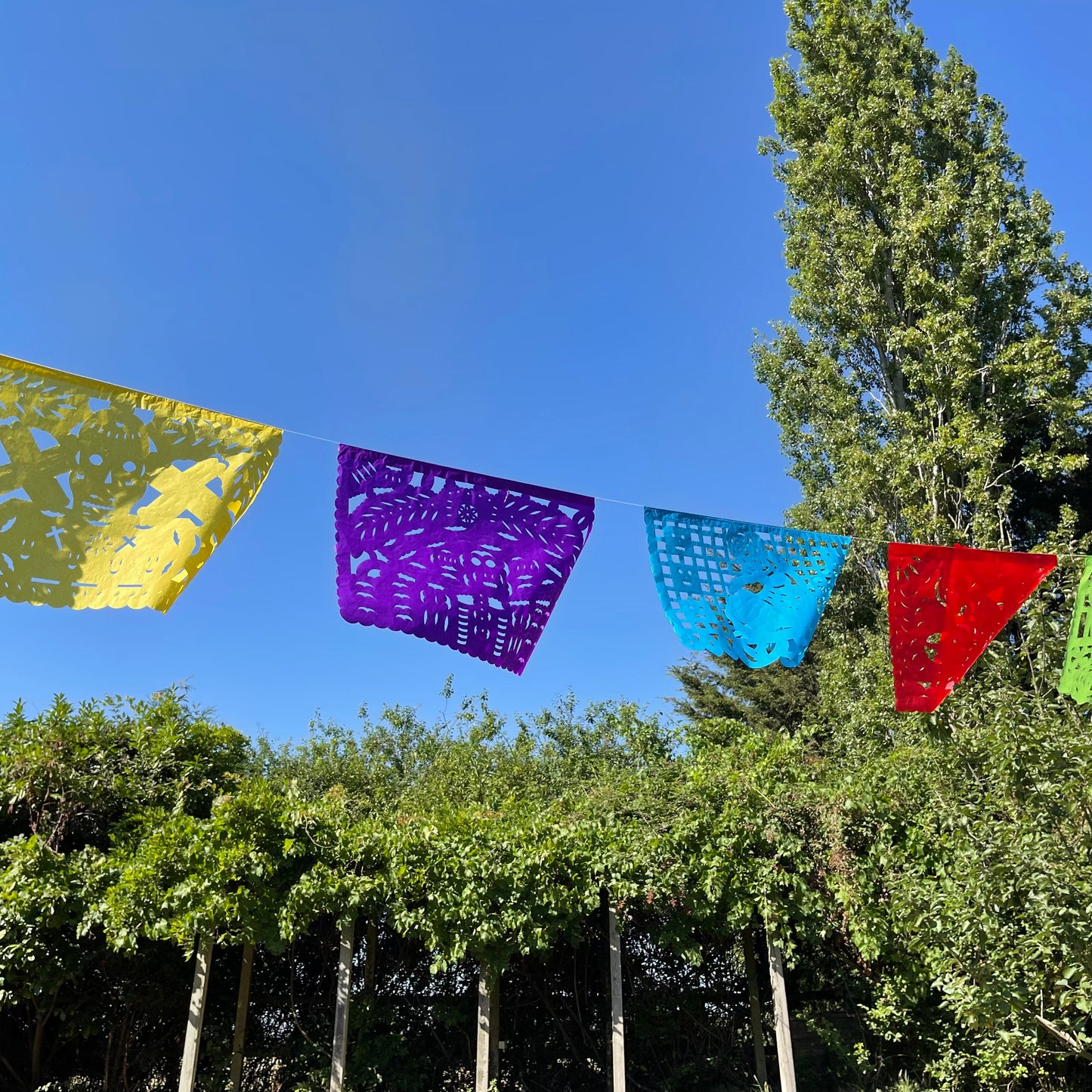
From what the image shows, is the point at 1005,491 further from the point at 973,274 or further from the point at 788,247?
the point at 788,247

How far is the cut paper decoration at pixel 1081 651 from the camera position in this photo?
358 cm

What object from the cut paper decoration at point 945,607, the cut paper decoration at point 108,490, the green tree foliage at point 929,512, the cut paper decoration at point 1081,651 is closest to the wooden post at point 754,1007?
the green tree foliage at point 929,512

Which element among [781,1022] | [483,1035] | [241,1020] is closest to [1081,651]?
[781,1022]

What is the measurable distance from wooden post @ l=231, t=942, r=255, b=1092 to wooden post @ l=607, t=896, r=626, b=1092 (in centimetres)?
229

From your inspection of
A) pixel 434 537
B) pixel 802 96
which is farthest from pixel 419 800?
pixel 802 96

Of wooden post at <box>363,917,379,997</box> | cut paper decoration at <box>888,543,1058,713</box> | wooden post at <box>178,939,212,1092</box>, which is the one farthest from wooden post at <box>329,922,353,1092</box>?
cut paper decoration at <box>888,543,1058,713</box>

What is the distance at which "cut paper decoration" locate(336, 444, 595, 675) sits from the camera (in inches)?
126

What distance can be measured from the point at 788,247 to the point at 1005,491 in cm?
442

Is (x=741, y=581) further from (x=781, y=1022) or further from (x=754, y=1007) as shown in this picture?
(x=754, y=1007)

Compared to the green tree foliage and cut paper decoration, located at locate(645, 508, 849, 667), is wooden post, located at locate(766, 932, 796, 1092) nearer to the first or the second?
the green tree foliage

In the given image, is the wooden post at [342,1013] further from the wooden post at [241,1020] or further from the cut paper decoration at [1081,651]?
the cut paper decoration at [1081,651]

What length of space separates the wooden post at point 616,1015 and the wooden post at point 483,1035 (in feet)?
2.48

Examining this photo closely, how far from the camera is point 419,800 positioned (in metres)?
6.83

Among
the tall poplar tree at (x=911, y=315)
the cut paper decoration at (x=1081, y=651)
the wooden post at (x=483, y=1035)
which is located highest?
the tall poplar tree at (x=911, y=315)
